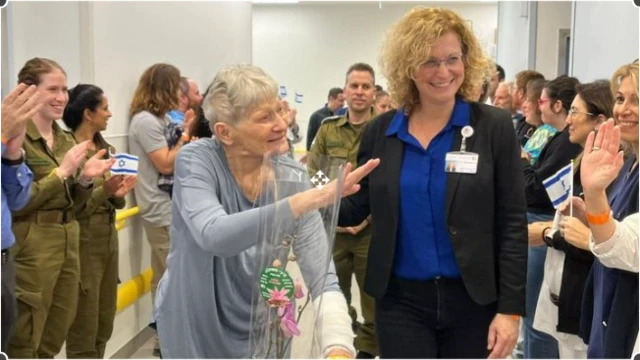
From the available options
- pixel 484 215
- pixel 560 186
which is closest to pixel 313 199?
pixel 484 215

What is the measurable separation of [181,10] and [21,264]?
2930 millimetres

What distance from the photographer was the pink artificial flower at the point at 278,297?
1.48 m

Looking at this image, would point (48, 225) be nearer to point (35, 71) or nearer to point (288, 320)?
point (35, 71)

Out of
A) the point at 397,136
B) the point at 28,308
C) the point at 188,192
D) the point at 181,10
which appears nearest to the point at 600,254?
the point at 397,136

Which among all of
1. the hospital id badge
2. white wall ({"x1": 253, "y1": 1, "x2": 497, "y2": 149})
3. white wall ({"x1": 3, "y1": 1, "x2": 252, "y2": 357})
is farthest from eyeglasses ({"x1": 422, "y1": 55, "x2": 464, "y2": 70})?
white wall ({"x1": 253, "y1": 1, "x2": 497, "y2": 149})

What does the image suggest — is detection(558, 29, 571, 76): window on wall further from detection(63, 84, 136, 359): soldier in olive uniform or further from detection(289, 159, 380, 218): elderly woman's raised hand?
detection(289, 159, 380, 218): elderly woman's raised hand

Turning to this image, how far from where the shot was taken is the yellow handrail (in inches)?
157

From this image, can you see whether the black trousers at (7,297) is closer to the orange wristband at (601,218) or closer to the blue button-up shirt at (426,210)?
the blue button-up shirt at (426,210)

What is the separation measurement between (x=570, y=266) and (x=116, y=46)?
281cm

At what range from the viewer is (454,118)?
196 centimetres

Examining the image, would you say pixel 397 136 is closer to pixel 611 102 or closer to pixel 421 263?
pixel 421 263

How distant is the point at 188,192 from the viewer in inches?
64.6

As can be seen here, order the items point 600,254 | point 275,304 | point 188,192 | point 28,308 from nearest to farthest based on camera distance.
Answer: point 275,304
point 188,192
point 600,254
point 28,308

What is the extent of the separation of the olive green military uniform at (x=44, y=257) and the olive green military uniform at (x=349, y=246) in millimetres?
1450
